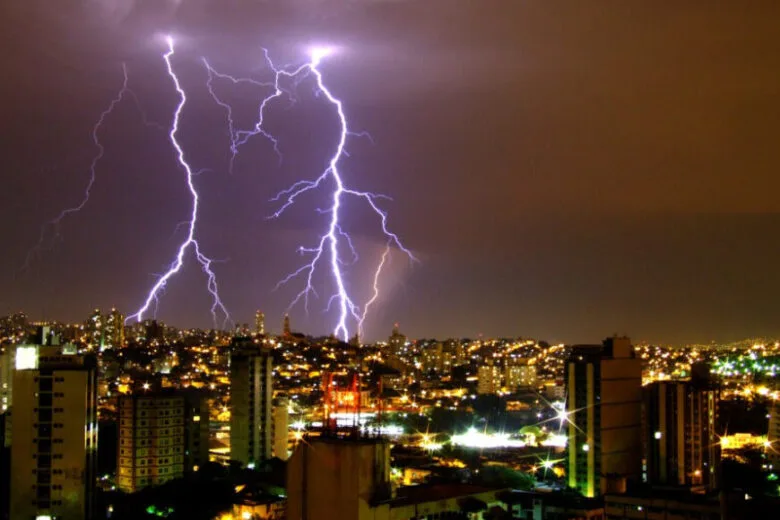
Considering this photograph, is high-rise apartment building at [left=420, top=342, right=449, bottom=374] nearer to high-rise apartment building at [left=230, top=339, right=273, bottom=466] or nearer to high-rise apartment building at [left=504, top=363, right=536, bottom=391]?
high-rise apartment building at [left=504, top=363, right=536, bottom=391]

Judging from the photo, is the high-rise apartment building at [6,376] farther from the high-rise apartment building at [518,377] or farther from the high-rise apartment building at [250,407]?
the high-rise apartment building at [518,377]

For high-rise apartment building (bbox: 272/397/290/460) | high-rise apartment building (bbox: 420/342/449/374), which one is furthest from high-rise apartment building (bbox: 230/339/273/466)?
high-rise apartment building (bbox: 420/342/449/374)

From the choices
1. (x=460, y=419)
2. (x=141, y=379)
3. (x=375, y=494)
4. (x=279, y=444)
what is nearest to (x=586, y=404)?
(x=279, y=444)

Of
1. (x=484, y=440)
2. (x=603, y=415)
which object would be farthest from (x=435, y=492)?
(x=484, y=440)

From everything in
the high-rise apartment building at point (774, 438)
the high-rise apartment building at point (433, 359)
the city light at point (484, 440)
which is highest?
the high-rise apartment building at point (433, 359)

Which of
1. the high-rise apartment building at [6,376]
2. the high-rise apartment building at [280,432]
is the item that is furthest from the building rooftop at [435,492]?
the high-rise apartment building at [6,376]
